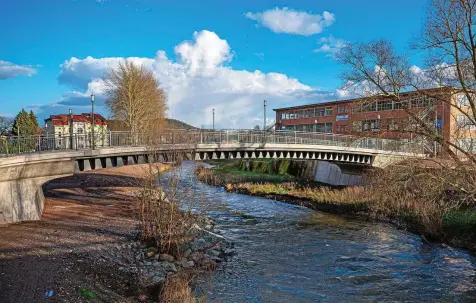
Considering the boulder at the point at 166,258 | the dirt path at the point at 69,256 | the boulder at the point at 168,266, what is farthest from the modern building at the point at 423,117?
the dirt path at the point at 69,256

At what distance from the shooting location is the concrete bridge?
17522 millimetres

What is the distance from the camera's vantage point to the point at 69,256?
12531 mm

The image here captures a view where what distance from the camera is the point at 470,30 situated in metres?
15.1

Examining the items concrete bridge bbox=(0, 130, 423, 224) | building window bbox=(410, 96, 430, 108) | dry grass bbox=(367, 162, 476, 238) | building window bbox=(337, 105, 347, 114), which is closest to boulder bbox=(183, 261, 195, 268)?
concrete bridge bbox=(0, 130, 423, 224)

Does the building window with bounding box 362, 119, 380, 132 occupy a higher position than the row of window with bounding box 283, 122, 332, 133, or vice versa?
the row of window with bounding box 283, 122, 332, 133

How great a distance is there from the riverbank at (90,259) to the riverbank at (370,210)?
11.8 metres

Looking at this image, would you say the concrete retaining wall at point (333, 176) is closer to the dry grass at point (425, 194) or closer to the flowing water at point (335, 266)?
the dry grass at point (425, 194)

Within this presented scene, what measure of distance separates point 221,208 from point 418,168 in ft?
53.6

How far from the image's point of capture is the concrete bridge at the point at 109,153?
17.5m

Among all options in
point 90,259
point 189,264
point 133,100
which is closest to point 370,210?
point 189,264

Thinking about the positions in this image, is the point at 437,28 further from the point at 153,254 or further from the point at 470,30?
the point at 153,254

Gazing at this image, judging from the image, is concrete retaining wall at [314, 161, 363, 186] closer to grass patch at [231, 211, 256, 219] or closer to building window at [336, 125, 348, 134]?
building window at [336, 125, 348, 134]

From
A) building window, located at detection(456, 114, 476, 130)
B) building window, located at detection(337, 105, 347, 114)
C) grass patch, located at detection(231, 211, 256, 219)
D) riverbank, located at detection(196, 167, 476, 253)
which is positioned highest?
building window, located at detection(337, 105, 347, 114)

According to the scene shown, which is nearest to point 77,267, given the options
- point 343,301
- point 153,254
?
point 153,254
